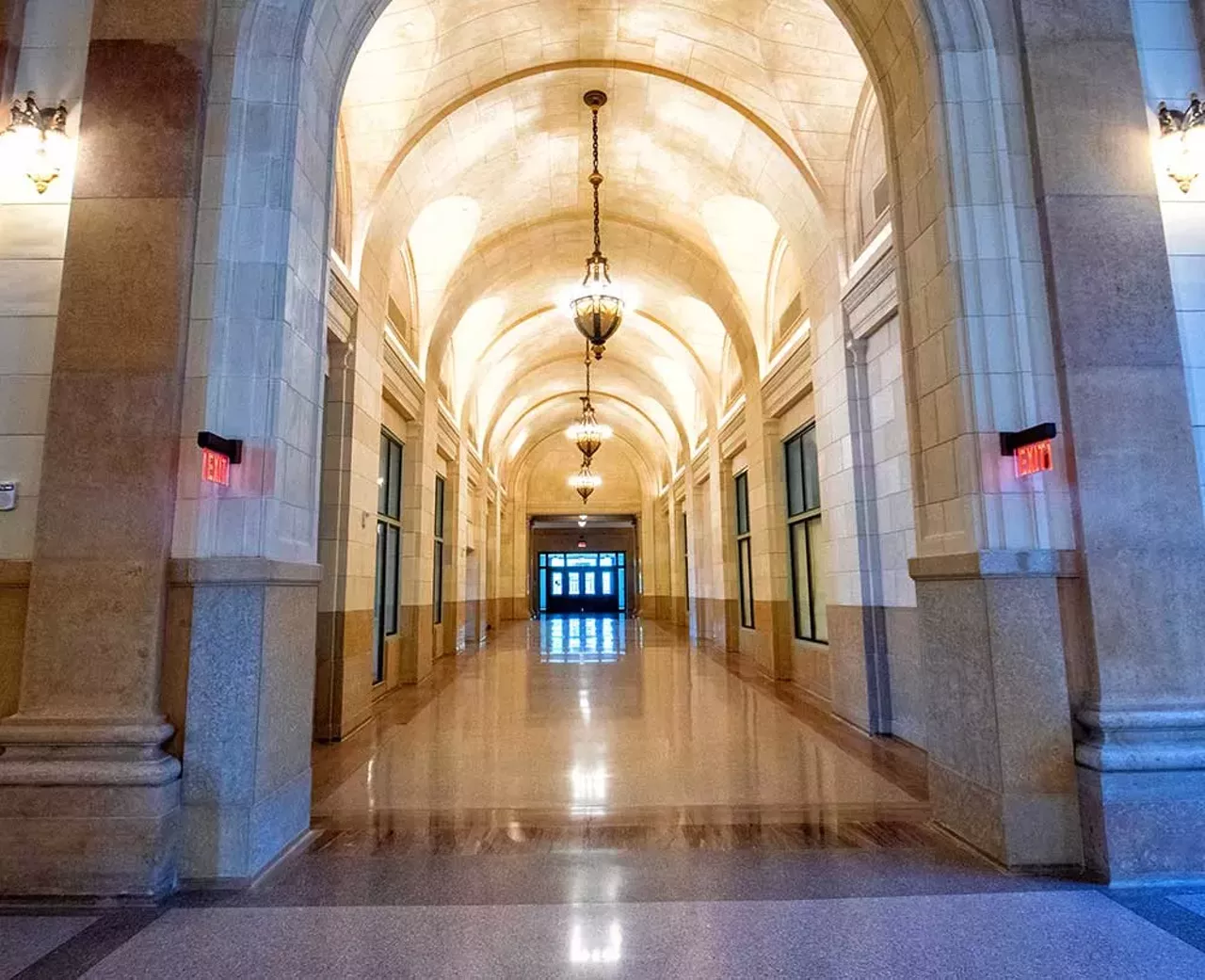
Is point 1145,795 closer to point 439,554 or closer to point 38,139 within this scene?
point 38,139

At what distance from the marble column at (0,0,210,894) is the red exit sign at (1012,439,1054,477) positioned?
405 cm

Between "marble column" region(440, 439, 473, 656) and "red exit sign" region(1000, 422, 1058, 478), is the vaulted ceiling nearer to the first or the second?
"marble column" region(440, 439, 473, 656)

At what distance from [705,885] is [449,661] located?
28.0 feet

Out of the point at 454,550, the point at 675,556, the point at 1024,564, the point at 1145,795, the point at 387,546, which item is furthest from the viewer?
the point at 675,556

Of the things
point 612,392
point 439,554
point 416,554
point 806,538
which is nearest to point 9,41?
point 416,554

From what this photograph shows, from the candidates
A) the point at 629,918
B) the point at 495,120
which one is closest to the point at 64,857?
the point at 629,918

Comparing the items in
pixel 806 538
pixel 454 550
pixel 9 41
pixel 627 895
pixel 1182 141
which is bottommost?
pixel 627 895

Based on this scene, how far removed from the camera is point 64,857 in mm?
2766

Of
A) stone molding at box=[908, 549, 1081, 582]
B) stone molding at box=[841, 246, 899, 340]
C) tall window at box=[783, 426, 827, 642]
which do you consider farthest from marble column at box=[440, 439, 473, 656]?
stone molding at box=[908, 549, 1081, 582]

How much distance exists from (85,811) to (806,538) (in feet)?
23.6

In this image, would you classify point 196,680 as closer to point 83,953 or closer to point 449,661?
point 83,953

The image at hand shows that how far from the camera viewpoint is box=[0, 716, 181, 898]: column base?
2760 mm

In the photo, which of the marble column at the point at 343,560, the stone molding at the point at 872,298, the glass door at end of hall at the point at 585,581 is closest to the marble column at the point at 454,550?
the marble column at the point at 343,560

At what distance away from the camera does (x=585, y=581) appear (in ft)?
95.0
